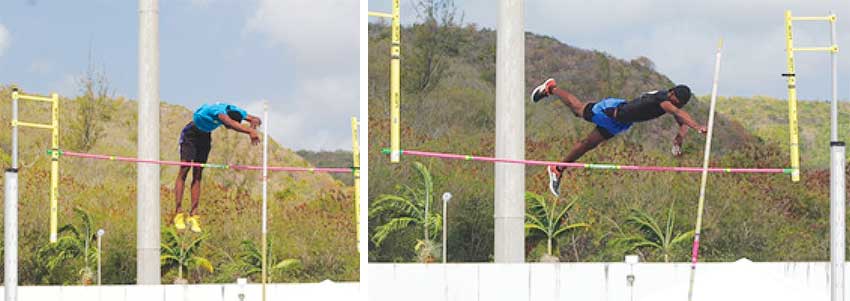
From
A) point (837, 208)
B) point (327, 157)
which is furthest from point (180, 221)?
point (837, 208)

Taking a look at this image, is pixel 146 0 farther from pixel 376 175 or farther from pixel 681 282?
pixel 681 282

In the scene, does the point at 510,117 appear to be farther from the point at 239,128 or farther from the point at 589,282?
the point at 239,128

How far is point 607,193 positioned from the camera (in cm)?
809

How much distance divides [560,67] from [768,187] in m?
1.52

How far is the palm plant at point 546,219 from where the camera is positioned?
25.8 feet

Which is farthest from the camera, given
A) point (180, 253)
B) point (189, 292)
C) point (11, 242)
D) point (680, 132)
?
point (180, 253)

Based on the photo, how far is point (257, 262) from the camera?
900 cm

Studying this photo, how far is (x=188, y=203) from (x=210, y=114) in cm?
66

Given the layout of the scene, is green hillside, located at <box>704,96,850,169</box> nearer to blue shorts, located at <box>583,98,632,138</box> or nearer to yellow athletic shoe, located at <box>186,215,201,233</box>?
blue shorts, located at <box>583,98,632,138</box>

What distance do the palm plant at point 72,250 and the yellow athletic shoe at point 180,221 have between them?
59 centimetres

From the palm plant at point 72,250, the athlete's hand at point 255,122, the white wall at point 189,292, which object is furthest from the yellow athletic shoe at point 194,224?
the athlete's hand at point 255,122

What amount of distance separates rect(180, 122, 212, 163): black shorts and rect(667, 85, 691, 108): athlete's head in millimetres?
3223

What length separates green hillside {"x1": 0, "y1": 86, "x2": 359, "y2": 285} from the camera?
8.97m

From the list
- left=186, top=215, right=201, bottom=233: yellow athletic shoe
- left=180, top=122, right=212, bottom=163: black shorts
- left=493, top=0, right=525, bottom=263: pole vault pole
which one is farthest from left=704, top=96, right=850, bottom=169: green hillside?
left=186, top=215, right=201, bottom=233: yellow athletic shoe
